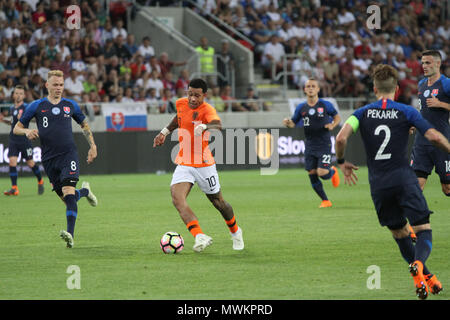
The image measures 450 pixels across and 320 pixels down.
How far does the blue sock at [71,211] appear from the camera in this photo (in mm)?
10977

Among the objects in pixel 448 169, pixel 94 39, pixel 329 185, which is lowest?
pixel 329 185

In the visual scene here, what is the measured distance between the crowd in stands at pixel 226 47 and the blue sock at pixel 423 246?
18991 mm

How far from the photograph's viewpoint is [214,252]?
33.7ft

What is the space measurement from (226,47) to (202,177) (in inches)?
802

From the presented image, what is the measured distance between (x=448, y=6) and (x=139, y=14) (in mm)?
15012

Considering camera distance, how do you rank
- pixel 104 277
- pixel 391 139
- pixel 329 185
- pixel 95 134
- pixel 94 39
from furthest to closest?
pixel 94 39 → pixel 95 134 → pixel 329 185 → pixel 104 277 → pixel 391 139

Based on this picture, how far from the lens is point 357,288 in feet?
25.2

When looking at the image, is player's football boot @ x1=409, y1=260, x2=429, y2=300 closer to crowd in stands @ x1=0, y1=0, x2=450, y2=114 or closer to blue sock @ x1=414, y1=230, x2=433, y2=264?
blue sock @ x1=414, y1=230, x2=433, y2=264

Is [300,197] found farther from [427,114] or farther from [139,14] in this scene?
[139,14]

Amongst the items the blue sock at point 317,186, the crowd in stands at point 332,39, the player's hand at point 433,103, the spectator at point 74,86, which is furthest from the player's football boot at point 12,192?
the crowd in stands at point 332,39

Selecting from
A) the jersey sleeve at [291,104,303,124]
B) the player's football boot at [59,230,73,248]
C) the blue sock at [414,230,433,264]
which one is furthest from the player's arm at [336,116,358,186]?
the jersey sleeve at [291,104,303,124]

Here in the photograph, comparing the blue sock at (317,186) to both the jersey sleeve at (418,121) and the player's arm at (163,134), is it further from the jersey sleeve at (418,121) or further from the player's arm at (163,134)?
Answer: the jersey sleeve at (418,121)

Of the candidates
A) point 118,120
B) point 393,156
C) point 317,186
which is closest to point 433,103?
point 393,156
